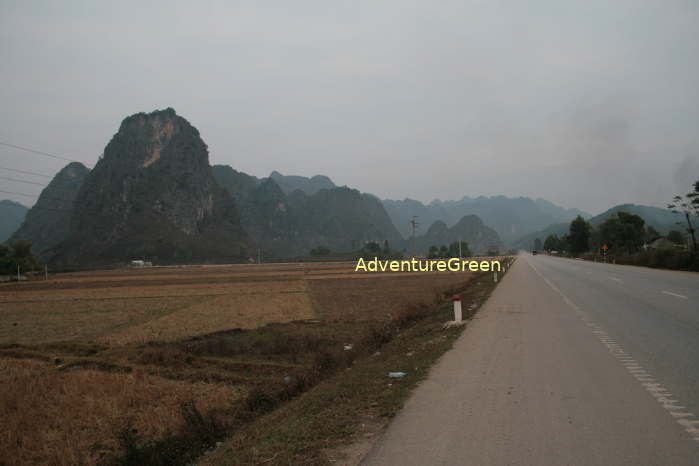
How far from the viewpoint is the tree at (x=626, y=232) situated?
89750 millimetres

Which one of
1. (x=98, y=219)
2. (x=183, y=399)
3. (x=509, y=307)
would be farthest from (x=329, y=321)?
(x=98, y=219)

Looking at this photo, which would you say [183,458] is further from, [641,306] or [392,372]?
[641,306]

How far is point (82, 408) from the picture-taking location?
8.83 m

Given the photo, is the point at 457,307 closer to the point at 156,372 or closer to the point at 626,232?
the point at 156,372

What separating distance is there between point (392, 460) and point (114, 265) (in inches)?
6548

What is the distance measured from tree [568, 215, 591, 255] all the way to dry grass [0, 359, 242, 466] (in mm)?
114442

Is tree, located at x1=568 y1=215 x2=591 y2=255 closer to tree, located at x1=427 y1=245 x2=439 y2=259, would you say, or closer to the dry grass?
tree, located at x1=427 y1=245 x2=439 y2=259

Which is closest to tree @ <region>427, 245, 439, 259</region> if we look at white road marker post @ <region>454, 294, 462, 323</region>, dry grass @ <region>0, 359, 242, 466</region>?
white road marker post @ <region>454, 294, 462, 323</region>

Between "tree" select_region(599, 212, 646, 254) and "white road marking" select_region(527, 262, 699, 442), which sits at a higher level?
"tree" select_region(599, 212, 646, 254)

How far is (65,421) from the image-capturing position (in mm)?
8211

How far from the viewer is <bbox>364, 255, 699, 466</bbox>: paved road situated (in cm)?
473

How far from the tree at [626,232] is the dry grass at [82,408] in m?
89.1

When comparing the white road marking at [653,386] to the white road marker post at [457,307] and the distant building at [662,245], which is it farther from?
the distant building at [662,245]

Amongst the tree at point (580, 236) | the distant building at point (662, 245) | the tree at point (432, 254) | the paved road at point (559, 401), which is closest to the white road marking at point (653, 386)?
the paved road at point (559, 401)
